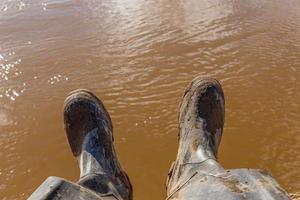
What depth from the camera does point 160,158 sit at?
237 centimetres

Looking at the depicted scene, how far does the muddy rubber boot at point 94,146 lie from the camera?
181 cm

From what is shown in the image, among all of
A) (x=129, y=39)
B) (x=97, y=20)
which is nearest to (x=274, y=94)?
(x=129, y=39)

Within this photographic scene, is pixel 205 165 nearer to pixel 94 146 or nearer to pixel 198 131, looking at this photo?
pixel 198 131

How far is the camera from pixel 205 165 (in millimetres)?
1782

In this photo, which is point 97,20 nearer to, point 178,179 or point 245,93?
point 245,93

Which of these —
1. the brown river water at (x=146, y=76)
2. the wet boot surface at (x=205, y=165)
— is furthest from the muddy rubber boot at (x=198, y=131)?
the brown river water at (x=146, y=76)

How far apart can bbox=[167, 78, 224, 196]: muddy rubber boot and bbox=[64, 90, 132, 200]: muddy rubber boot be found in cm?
25

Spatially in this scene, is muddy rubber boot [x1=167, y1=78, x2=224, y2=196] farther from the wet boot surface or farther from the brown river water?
the brown river water

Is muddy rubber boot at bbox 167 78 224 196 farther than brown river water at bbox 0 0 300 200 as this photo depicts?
No

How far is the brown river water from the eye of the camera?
93.0 inches

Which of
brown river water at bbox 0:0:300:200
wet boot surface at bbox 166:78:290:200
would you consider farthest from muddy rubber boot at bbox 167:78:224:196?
brown river water at bbox 0:0:300:200

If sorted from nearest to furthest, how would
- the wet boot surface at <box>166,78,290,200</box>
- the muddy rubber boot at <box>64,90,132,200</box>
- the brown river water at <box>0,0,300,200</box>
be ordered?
Answer: the wet boot surface at <box>166,78,290,200</box>
the muddy rubber boot at <box>64,90,132,200</box>
the brown river water at <box>0,0,300,200</box>

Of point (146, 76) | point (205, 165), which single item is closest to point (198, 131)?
point (205, 165)

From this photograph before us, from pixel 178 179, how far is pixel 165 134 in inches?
27.3
